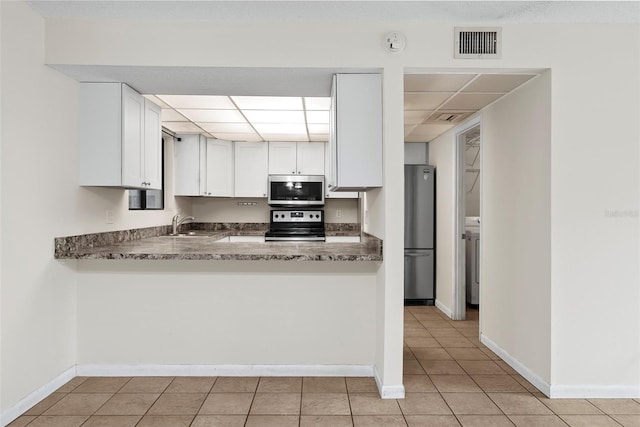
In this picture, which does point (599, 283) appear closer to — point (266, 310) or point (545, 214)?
point (545, 214)

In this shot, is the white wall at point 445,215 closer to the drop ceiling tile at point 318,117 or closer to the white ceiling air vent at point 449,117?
the white ceiling air vent at point 449,117

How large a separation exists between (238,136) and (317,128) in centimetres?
109

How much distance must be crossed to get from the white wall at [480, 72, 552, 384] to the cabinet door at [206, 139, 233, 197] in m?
3.17

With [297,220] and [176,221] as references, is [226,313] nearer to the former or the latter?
[176,221]

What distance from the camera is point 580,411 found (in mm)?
2471

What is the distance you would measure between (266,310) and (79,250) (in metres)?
1.32

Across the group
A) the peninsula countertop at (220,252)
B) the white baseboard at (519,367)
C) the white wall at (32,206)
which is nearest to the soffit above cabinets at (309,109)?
the white wall at (32,206)

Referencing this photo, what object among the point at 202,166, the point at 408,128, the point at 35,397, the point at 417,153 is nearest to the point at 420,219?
the point at 417,153

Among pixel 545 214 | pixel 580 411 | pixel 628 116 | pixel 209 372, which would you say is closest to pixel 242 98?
pixel 209 372

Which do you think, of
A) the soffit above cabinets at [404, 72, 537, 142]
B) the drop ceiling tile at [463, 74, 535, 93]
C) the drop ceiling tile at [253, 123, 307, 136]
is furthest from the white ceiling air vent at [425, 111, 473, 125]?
the drop ceiling tile at [253, 123, 307, 136]

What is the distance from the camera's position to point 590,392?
8.66ft

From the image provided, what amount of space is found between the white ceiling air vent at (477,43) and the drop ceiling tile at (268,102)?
1373mm

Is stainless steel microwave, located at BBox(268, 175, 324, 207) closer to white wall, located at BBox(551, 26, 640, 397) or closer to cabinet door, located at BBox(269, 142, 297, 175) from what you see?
cabinet door, located at BBox(269, 142, 297, 175)

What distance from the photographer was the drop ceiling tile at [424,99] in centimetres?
322
